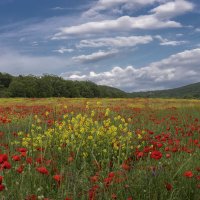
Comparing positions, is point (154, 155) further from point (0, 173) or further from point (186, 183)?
point (0, 173)

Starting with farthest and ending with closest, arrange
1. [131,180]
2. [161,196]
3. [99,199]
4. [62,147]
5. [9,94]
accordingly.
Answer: [9,94], [62,147], [131,180], [161,196], [99,199]

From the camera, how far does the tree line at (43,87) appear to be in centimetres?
8594

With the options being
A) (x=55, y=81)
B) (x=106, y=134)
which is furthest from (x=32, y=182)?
(x=55, y=81)

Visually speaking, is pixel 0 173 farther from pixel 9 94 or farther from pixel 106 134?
pixel 9 94

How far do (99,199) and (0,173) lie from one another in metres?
1.73

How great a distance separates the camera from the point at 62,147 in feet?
24.8

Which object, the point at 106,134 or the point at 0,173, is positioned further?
the point at 106,134

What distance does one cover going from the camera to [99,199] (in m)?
4.32

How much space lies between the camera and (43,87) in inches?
3652

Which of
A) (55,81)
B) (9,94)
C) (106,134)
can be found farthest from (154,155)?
(55,81)

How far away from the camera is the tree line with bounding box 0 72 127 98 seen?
85.9 m

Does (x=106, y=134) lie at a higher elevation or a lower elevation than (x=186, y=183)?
higher

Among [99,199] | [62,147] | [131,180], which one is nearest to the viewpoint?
[99,199]

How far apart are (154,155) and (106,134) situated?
332 centimetres
